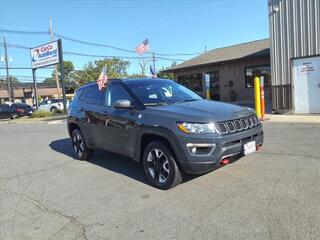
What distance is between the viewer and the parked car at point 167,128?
17.3 feet

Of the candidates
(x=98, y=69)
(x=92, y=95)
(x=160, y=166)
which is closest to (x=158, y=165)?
(x=160, y=166)

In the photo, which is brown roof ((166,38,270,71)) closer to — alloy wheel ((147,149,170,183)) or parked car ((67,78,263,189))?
parked car ((67,78,263,189))

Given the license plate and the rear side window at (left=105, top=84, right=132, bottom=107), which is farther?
the rear side window at (left=105, top=84, right=132, bottom=107)

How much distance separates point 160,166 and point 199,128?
99cm

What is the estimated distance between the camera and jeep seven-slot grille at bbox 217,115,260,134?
5328mm

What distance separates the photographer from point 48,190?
6332 millimetres

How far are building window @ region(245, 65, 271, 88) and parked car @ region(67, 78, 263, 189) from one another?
59.9 ft

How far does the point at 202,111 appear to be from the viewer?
5566mm

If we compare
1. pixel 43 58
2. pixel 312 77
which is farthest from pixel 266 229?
pixel 43 58

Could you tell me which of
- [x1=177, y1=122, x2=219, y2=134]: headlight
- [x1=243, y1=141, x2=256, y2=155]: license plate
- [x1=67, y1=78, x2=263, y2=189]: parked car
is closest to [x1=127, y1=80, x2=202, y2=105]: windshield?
[x1=67, y1=78, x2=263, y2=189]: parked car

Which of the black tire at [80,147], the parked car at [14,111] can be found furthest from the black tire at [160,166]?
the parked car at [14,111]

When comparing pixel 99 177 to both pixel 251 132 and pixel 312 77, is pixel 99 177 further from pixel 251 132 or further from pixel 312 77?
pixel 312 77

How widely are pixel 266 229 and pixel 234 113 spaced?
2.05m

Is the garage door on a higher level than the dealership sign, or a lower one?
lower
